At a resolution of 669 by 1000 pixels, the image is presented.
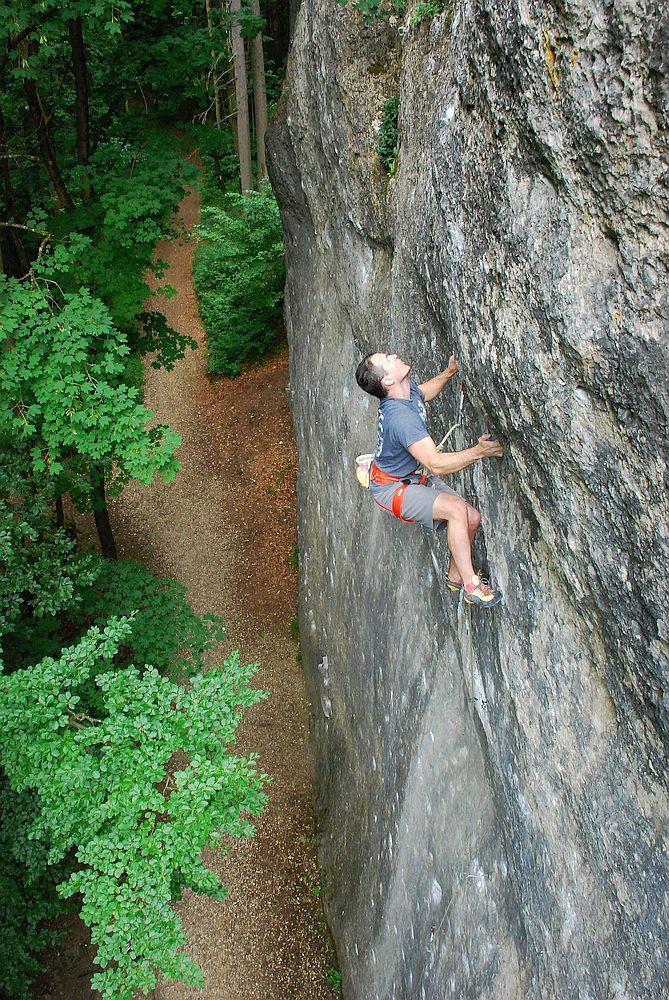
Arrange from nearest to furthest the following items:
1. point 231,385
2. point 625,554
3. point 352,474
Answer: point 625,554, point 352,474, point 231,385

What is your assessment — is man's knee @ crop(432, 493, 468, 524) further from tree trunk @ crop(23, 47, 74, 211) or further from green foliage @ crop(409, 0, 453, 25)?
tree trunk @ crop(23, 47, 74, 211)

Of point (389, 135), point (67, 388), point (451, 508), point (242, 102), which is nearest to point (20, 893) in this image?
point (67, 388)

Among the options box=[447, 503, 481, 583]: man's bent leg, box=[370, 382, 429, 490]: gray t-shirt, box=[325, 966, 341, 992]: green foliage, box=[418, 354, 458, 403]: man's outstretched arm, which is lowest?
box=[325, 966, 341, 992]: green foliage

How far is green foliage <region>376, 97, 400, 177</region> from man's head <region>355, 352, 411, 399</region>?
105 inches

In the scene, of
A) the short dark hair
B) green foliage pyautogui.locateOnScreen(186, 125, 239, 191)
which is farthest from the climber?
green foliage pyautogui.locateOnScreen(186, 125, 239, 191)

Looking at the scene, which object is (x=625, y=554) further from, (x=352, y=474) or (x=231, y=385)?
(x=231, y=385)

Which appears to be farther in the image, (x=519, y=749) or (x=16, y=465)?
(x=16, y=465)

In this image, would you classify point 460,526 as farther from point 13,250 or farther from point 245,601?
point 13,250

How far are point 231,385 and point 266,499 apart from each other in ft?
12.2

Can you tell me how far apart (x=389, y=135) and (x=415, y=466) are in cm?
339

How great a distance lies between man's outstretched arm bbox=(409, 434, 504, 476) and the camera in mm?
3949

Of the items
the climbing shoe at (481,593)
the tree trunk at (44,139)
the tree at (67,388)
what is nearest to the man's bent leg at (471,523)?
the climbing shoe at (481,593)

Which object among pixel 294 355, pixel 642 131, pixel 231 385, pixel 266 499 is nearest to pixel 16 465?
pixel 294 355

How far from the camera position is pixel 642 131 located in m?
2.72
